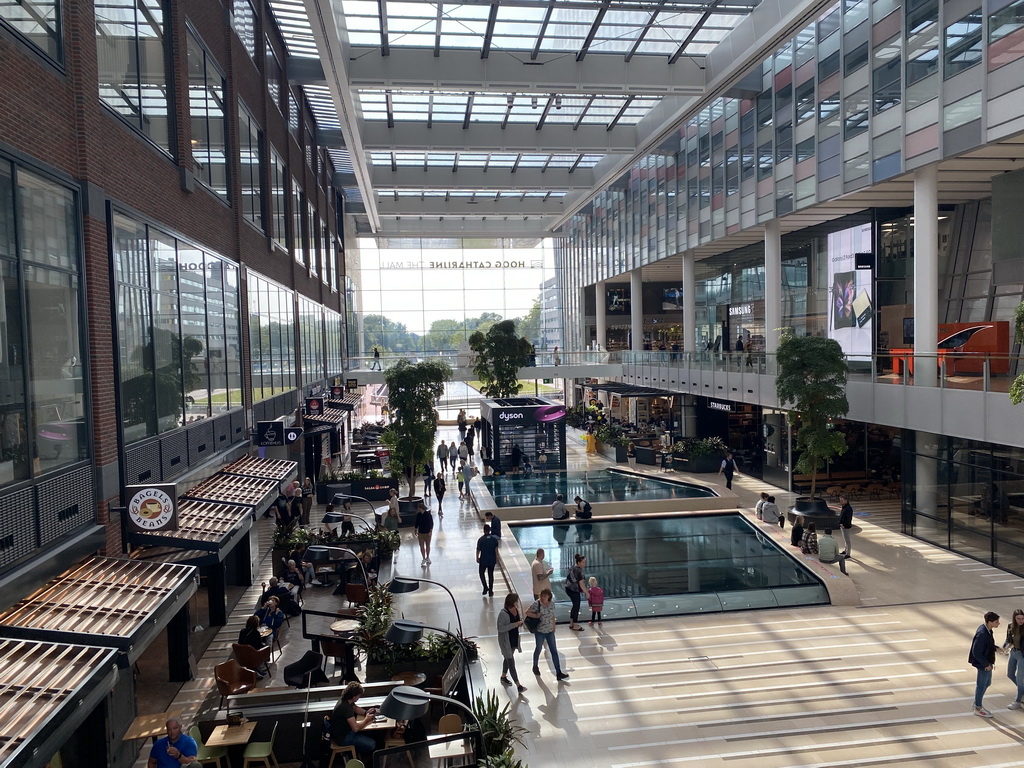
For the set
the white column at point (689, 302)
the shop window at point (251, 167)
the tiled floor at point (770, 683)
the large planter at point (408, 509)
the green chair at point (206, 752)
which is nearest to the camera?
the green chair at point (206, 752)

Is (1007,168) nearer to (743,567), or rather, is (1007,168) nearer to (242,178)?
(743,567)

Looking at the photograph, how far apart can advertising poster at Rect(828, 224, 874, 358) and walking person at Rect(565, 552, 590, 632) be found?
52.0ft

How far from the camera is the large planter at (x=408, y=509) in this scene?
22422 millimetres

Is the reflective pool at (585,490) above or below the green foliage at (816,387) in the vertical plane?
below

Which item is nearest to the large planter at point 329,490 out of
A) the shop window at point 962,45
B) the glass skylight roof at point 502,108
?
the glass skylight roof at point 502,108

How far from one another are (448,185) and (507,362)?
1010 centimetres

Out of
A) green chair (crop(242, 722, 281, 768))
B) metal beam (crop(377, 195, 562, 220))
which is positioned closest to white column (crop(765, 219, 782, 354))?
metal beam (crop(377, 195, 562, 220))

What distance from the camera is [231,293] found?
1764 cm

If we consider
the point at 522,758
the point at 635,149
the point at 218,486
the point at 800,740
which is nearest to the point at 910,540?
the point at 800,740

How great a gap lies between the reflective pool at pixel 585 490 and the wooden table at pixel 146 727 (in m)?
15.6

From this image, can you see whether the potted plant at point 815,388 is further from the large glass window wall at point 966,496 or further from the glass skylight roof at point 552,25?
the glass skylight roof at point 552,25

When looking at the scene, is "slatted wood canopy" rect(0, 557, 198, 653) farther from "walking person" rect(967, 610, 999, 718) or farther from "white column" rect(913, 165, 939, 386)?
"white column" rect(913, 165, 939, 386)

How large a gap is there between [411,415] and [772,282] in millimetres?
14067

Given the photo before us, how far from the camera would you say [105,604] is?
8203mm
